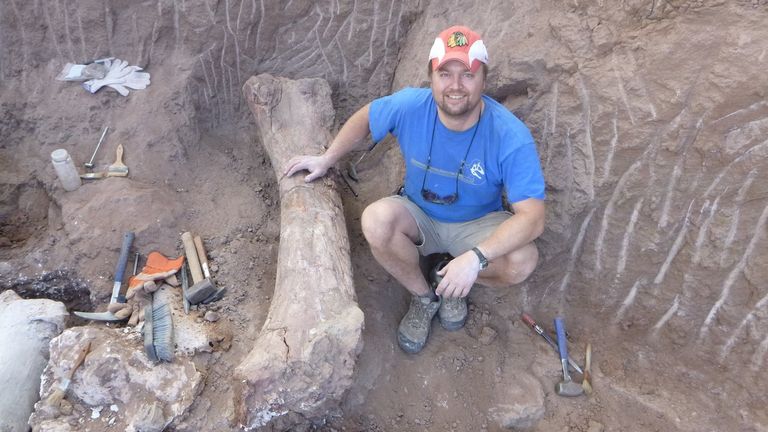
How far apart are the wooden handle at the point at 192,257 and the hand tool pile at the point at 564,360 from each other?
169cm

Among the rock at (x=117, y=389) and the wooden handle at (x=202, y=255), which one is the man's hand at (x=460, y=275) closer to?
the rock at (x=117, y=389)

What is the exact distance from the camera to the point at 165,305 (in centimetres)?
260

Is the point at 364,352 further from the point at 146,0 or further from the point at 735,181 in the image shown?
the point at 146,0

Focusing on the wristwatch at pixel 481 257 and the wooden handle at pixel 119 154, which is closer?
the wristwatch at pixel 481 257

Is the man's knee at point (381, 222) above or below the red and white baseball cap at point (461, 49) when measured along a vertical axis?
below

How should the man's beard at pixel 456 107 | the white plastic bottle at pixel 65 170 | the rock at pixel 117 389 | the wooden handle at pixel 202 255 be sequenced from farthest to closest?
1. the white plastic bottle at pixel 65 170
2. the wooden handle at pixel 202 255
3. the man's beard at pixel 456 107
4. the rock at pixel 117 389

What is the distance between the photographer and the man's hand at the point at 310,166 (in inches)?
112

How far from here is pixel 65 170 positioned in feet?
9.90

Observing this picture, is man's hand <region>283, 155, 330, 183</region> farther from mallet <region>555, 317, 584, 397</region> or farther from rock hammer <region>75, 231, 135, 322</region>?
mallet <region>555, 317, 584, 397</region>

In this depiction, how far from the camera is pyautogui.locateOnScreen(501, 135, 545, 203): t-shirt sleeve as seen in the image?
2.34m

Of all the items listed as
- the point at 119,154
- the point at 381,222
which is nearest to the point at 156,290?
the point at 119,154

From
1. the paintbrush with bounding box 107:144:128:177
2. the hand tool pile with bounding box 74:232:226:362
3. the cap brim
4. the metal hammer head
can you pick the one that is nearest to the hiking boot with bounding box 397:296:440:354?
the metal hammer head

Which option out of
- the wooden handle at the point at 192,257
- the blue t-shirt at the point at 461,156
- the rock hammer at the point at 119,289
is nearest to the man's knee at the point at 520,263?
the blue t-shirt at the point at 461,156

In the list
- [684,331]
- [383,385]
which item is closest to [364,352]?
[383,385]
